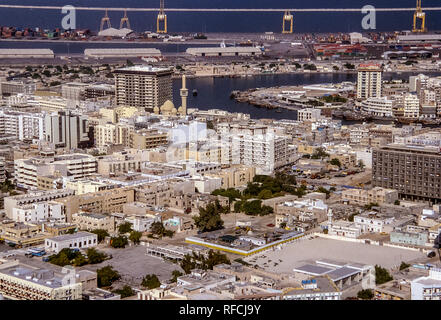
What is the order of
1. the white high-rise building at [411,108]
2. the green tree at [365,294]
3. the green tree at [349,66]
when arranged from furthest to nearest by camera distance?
the green tree at [349,66]
the white high-rise building at [411,108]
the green tree at [365,294]

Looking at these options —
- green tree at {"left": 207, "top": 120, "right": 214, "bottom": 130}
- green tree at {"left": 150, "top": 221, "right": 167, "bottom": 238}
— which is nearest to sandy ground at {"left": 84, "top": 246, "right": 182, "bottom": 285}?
green tree at {"left": 150, "top": 221, "right": 167, "bottom": 238}

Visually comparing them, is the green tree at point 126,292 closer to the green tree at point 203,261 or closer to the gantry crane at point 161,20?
the green tree at point 203,261

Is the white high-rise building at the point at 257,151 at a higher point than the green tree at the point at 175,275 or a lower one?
higher

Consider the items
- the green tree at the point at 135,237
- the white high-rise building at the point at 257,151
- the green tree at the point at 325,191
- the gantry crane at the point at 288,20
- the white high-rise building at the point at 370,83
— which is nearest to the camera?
the green tree at the point at 135,237

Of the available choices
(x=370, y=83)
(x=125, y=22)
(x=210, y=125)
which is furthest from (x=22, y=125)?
(x=125, y=22)

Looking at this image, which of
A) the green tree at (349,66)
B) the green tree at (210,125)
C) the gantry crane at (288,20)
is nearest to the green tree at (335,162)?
the green tree at (210,125)
